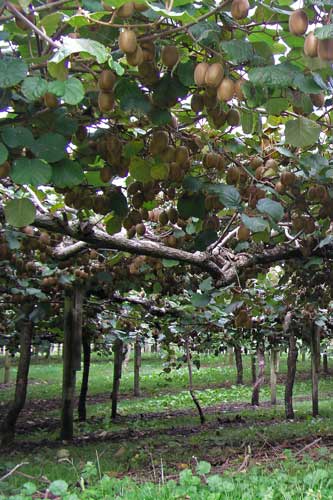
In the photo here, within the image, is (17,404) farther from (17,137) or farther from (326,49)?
(326,49)

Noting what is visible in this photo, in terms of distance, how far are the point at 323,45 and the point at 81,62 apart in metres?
0.81

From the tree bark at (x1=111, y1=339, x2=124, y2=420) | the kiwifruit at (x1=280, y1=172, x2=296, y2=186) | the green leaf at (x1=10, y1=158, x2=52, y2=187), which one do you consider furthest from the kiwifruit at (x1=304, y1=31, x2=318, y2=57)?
the tree bark at (x1=111, y1=339, x2=124, y2=420)

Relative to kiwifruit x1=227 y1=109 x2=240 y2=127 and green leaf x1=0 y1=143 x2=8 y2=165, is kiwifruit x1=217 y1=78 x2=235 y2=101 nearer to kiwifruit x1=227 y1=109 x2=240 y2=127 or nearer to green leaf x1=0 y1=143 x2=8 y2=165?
kiwifruit x1=227 y1=109 x2=240 y2=127

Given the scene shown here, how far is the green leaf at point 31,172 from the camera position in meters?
1.91

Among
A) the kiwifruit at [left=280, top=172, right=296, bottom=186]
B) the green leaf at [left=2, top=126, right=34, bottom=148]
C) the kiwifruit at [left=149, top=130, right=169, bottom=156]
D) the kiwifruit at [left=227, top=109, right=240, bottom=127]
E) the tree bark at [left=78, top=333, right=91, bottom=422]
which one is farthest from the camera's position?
the tree bark at [left=78, top=333, right=91, bottom=422]

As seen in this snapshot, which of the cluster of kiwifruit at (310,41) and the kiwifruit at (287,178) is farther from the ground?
the kiwifruit at (287,178)

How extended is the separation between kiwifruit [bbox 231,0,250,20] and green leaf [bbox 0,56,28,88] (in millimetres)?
617

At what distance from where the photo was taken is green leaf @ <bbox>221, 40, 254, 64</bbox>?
1674 mm

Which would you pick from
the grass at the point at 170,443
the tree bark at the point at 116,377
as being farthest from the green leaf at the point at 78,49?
the tree bark at the point at 116,377

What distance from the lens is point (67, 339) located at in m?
7.18

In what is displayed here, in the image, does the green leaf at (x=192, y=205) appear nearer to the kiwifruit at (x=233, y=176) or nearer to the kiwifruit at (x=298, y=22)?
the kiwifruit at (x=233, y=176)

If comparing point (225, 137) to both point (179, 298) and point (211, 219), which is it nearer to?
point (211, 219)

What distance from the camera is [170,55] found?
1736mm

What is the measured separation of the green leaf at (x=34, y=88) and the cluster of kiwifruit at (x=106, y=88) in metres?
0.24
